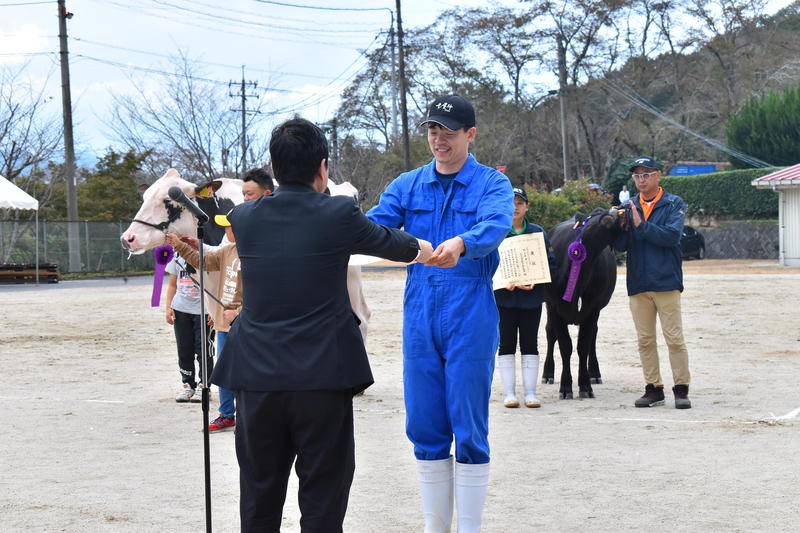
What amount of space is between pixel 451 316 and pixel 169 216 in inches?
181

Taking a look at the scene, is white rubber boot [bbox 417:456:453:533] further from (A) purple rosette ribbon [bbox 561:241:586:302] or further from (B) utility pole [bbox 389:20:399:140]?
(B) utility pole [bbox 389:20:399:140]

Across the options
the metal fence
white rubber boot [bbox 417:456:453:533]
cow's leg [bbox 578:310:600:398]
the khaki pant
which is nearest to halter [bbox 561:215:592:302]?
cow's leg [bbox 578:310:600:398]

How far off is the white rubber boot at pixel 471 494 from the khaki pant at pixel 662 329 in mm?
4280

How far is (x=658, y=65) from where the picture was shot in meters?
51.3

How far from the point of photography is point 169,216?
27.8 feet

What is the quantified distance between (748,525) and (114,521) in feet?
10.7

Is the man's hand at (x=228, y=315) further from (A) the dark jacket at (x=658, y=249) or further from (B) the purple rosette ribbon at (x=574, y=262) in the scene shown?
(A) the dark jacket at (x=658, y=249)

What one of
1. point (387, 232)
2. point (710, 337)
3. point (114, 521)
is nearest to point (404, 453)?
point (114, 521)

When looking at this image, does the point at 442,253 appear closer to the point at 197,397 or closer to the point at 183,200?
the point at 183,200

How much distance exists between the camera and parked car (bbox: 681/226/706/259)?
38.6m

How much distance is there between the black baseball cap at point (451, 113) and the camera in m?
4.66

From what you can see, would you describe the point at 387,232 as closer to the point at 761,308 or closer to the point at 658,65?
the point at 761,308

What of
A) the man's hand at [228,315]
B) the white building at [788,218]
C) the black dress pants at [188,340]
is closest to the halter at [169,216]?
the black dress pants at [188,340]

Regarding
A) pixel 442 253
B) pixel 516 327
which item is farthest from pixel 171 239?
pixel 516 327
